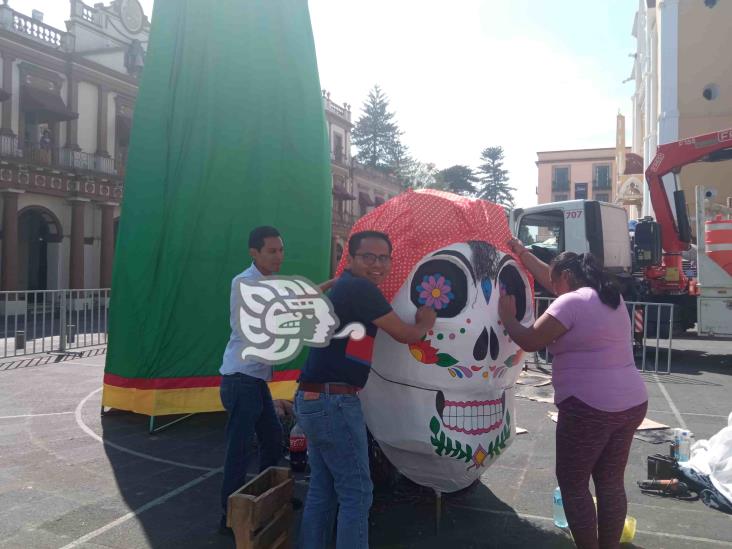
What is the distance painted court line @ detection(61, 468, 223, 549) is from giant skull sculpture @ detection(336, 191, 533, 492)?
1734mm

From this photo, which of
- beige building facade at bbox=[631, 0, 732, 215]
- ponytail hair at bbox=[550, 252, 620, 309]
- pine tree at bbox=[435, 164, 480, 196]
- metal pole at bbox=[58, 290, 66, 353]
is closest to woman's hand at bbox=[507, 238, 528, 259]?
ponytail hair at bbox=[550, 252, 620, 309]

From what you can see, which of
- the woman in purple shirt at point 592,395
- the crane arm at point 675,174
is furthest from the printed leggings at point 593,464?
the crane arm at point 675,174

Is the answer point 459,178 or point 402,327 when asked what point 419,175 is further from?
point 402,327

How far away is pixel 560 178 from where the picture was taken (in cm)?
5962

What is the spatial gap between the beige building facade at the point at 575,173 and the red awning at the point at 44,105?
45182 mm

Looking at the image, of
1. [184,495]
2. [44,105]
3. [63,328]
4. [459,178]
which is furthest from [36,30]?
[459,178]

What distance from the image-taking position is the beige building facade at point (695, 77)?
2245cm

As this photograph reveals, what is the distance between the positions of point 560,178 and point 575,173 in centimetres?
145

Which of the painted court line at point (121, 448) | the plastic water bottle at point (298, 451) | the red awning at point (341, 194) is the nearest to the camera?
the plastic water bottle at point (298, 451)

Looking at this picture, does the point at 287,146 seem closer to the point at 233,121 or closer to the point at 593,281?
the point at 233,121

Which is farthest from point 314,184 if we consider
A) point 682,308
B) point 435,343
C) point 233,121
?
point 682,308

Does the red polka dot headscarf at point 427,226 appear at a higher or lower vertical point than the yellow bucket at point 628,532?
higher

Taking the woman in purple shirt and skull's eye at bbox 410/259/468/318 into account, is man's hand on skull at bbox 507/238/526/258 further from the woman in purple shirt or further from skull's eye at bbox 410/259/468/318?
the woman in purple shirt

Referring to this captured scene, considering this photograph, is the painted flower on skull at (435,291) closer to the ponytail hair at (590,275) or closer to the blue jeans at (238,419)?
the ponytail hair at (590,275)
